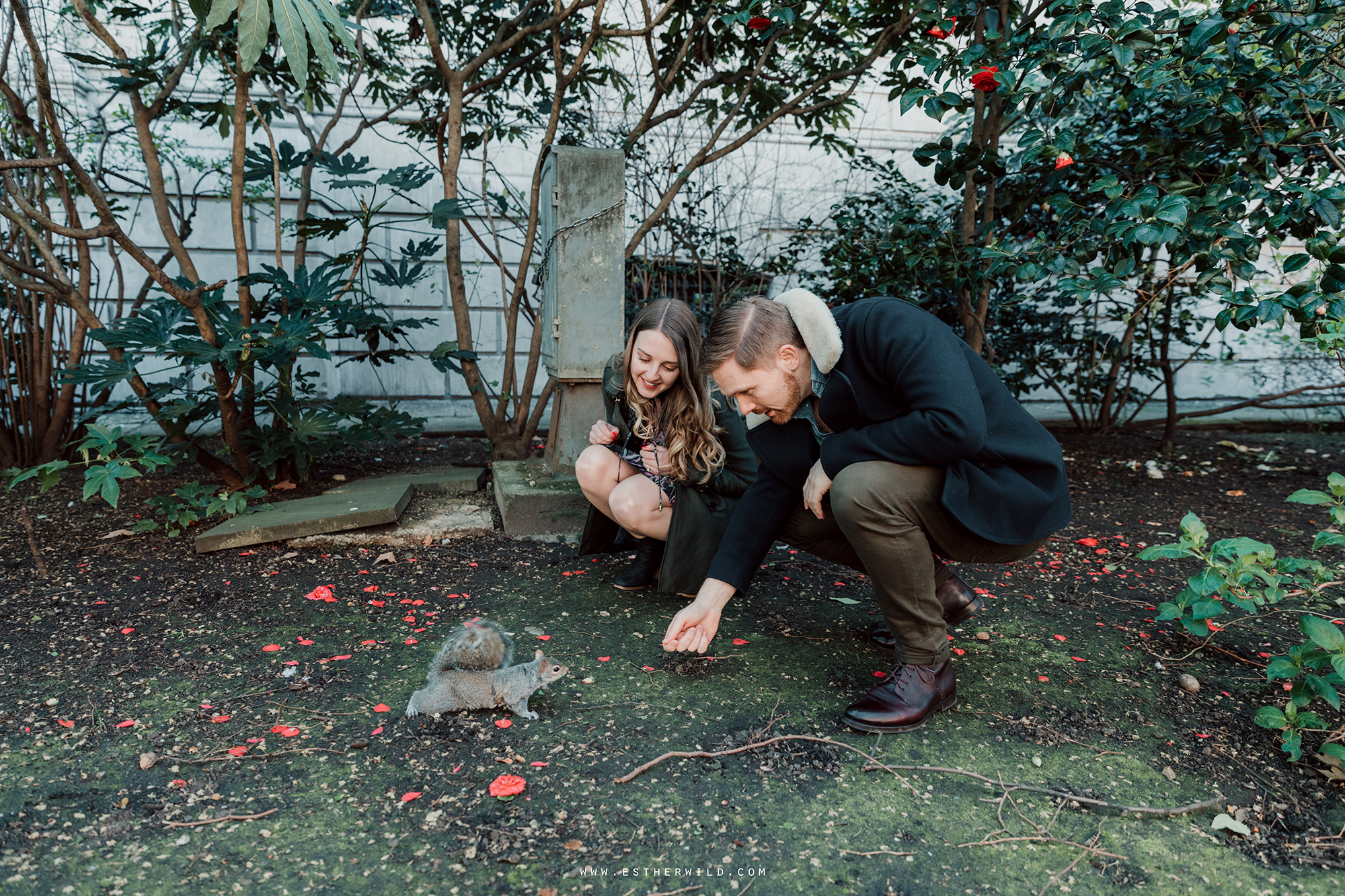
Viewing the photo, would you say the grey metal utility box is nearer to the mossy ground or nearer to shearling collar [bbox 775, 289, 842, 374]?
the mossy ground

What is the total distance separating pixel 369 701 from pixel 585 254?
2.19m

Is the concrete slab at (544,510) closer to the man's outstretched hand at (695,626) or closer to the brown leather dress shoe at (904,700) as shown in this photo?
the man's outstretched hand at (695,626)

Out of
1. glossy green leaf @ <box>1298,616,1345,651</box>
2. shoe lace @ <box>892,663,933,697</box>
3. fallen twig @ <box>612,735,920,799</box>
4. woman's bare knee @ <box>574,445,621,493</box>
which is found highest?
woman's bare knee @ <box>574,445,621,493</box>

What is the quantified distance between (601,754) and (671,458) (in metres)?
1.06

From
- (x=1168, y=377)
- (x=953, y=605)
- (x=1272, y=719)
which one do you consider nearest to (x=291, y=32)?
(x=953, y=605)

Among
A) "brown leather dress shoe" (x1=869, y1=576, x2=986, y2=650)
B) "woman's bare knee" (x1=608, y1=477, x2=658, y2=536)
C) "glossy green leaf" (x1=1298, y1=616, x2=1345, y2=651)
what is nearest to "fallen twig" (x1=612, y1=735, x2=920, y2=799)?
"brown leather dress shoe" (x1=869, y1=576, x2=986, y2=650)

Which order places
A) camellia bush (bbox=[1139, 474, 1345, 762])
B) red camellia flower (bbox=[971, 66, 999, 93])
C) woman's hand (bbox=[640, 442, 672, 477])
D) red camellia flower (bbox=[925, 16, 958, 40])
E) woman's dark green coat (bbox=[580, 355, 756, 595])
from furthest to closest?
1. red camellia flower (bbox=[925, 16, 958, 40])
2. red camellia flower (bbox=[971, 66, 999, 93])
3. woman's hand (bbox=[640, 442, 672, 477])
4. woman's dark green coat (bbox=[580, 355, 756, 595])
5. camellia bush (bbox=[1139, 474, 1345, 762])

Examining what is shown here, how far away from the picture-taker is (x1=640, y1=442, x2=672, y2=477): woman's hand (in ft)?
9.13

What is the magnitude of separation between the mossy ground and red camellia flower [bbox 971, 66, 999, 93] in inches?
76.4

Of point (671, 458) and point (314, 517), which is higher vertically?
point (671, 458)

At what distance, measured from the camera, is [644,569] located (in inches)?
117

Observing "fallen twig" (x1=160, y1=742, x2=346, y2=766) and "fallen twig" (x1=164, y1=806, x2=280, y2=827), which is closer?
"fallen twig" (x1=164, y1=806, x2=280, y2=827)

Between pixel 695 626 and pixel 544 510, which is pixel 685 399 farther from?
pixel 544 510

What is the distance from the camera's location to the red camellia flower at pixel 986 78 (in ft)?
10.1
